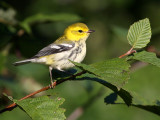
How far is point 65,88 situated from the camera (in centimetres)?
562

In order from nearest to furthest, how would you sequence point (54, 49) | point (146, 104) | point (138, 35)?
point (138, 35), point (146, 104), point (54, 49)

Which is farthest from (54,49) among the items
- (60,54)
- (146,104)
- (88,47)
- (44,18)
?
(88,47)

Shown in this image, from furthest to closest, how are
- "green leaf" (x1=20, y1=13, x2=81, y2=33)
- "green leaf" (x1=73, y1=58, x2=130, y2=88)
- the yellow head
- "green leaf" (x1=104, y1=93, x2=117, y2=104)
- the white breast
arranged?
the yellow head, "green leaf" (x1=20, y1=13, x2=81, y2=33), the white breast, "green leaf" (x1=104, y1=93, x2=117, y2=104), "green leaf" (x1=73, y1=58, x2=130, y2=88)

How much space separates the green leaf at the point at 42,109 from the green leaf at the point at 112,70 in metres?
0.39

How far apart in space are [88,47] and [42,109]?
642 cm

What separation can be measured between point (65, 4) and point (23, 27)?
3.96 m

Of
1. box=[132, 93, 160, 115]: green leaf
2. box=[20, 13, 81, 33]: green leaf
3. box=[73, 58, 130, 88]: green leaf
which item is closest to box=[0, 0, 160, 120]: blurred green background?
box=[20, 13, 81, 33]: green leaf

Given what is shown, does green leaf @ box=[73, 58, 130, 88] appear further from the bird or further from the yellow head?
the yellow head

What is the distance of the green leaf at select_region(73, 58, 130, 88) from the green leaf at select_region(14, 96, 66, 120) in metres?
0.39

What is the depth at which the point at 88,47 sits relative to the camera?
8.63 meters

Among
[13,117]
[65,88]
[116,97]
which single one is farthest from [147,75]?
[116,97]

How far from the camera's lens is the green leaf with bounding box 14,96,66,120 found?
2.22 metres

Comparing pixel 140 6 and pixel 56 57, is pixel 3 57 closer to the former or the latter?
pixel 56 57

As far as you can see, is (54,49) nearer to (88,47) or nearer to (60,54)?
(60,54)
